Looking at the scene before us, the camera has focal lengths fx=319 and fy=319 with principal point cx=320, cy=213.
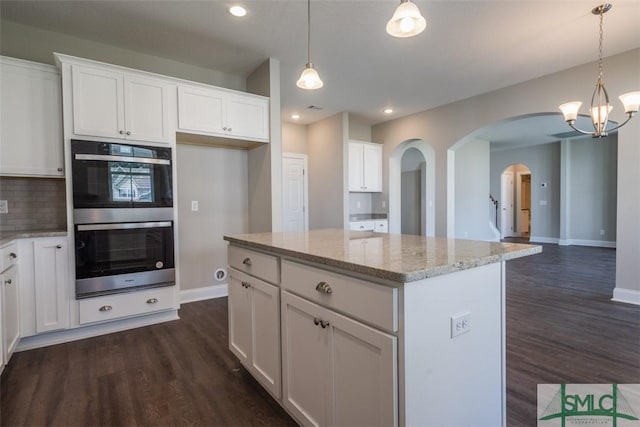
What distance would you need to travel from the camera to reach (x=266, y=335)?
179 centimetres

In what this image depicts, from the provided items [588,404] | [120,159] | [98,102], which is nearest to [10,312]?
[120,159]

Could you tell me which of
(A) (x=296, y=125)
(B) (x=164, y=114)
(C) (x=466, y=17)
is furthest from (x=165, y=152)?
(A) (x=296, y=125)

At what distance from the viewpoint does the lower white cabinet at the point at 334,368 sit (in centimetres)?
112

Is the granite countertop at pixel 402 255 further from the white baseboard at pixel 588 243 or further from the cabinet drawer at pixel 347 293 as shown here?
the white baseboard at pixel 588 243

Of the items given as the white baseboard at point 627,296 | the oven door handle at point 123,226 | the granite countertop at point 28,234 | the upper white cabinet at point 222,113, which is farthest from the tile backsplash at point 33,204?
the white baseboard at point 627,296

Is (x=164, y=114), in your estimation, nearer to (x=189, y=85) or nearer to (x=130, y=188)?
(x=189, y=85)

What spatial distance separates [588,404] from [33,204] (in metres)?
4.37

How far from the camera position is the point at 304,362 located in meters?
1.50

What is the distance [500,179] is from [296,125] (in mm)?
7212

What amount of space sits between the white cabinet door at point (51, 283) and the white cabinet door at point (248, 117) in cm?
185

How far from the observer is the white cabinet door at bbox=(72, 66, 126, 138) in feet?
8.59

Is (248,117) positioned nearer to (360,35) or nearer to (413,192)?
(360,35)

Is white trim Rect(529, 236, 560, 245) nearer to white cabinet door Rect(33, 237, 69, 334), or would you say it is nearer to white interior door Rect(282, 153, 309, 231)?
white interior door Rect(282, 153, 309, 231)

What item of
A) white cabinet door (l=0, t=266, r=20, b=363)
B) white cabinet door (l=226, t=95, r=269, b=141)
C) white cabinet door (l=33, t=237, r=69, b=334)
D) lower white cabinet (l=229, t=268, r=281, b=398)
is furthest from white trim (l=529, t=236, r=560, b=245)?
white cabinet door (l=0, t=266, r=20, b=363)
